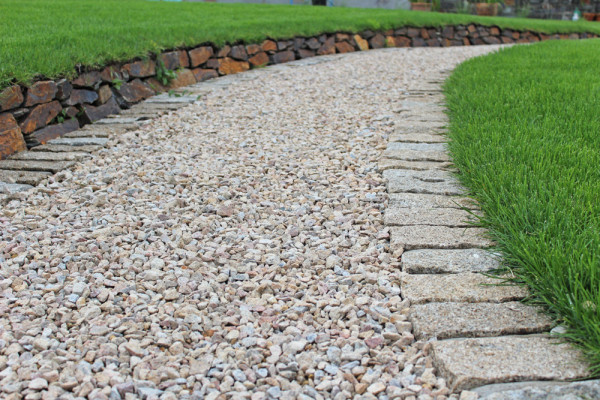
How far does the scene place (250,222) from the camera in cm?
252

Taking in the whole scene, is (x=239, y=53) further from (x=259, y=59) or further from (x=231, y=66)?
(x=259, y=59)

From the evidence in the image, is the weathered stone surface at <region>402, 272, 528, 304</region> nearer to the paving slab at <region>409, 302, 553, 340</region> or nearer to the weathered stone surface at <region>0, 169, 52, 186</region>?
the paving slab at <region>409, 302, 553, 340</region>

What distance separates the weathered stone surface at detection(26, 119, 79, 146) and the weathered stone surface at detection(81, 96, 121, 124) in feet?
0.41

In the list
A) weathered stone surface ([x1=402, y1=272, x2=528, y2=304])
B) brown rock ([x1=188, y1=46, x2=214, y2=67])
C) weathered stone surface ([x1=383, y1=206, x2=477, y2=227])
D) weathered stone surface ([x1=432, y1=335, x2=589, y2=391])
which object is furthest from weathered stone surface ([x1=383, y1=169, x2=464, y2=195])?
brown rock ([x1=188, y1=46, x2=214, y2=67])

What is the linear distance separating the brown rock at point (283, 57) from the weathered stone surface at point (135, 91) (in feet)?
7.01

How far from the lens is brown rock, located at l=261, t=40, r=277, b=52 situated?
645cm

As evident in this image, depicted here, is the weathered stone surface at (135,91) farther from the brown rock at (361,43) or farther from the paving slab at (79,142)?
the brown rock at (361,43)

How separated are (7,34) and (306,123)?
2534 mm

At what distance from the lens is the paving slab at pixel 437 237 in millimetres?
2119

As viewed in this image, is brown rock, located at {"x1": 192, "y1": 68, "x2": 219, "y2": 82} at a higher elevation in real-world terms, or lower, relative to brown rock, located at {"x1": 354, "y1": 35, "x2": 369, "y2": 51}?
lower

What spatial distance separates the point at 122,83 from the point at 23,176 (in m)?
1.62

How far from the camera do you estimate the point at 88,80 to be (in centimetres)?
397

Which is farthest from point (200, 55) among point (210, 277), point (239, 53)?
point (210, 277)

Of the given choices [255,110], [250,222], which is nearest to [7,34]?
[255,110]
